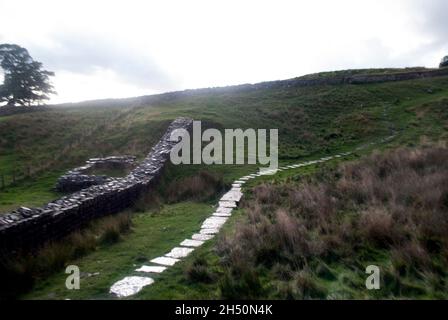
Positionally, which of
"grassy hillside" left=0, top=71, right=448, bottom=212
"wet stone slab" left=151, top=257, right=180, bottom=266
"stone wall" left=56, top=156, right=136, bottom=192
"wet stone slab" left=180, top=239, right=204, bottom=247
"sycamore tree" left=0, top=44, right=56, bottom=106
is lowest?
"wet stone slab" left=151, top=257, right=180, bottom=266

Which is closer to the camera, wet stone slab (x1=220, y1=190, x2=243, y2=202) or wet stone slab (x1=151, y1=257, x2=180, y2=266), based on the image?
wet stone slab (x1=151, y1=257, x2=180, y2=266)

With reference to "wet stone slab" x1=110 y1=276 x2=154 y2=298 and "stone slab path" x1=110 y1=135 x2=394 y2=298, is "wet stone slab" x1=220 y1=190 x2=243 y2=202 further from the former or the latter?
"wet stone slab" x1=110 y1=276 x2=154 y2=298

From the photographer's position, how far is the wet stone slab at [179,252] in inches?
306

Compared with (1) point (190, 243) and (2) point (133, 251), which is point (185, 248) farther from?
(2) point (133, 251)

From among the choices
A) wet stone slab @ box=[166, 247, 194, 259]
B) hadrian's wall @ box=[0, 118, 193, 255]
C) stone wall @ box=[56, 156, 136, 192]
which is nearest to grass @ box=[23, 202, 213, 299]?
wet stone slab @ box=[166, 247, 194, 259]

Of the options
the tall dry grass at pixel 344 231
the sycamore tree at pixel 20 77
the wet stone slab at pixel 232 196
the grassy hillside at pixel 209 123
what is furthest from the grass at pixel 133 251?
the sycamore tree at pixel 20 77

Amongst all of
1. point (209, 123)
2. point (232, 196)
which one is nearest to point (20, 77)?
point (209, 123)

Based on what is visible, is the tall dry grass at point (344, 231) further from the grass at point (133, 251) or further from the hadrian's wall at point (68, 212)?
the hadrian's wall at point (68, 212)

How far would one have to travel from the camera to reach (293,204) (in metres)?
10.0

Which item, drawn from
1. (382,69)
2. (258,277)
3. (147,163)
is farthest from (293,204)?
(382,69)

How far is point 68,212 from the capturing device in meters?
9.55

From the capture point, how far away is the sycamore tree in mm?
47594

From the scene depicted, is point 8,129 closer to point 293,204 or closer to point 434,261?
point 293,204

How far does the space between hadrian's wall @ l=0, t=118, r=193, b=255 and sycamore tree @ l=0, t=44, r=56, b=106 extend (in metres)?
40.0
